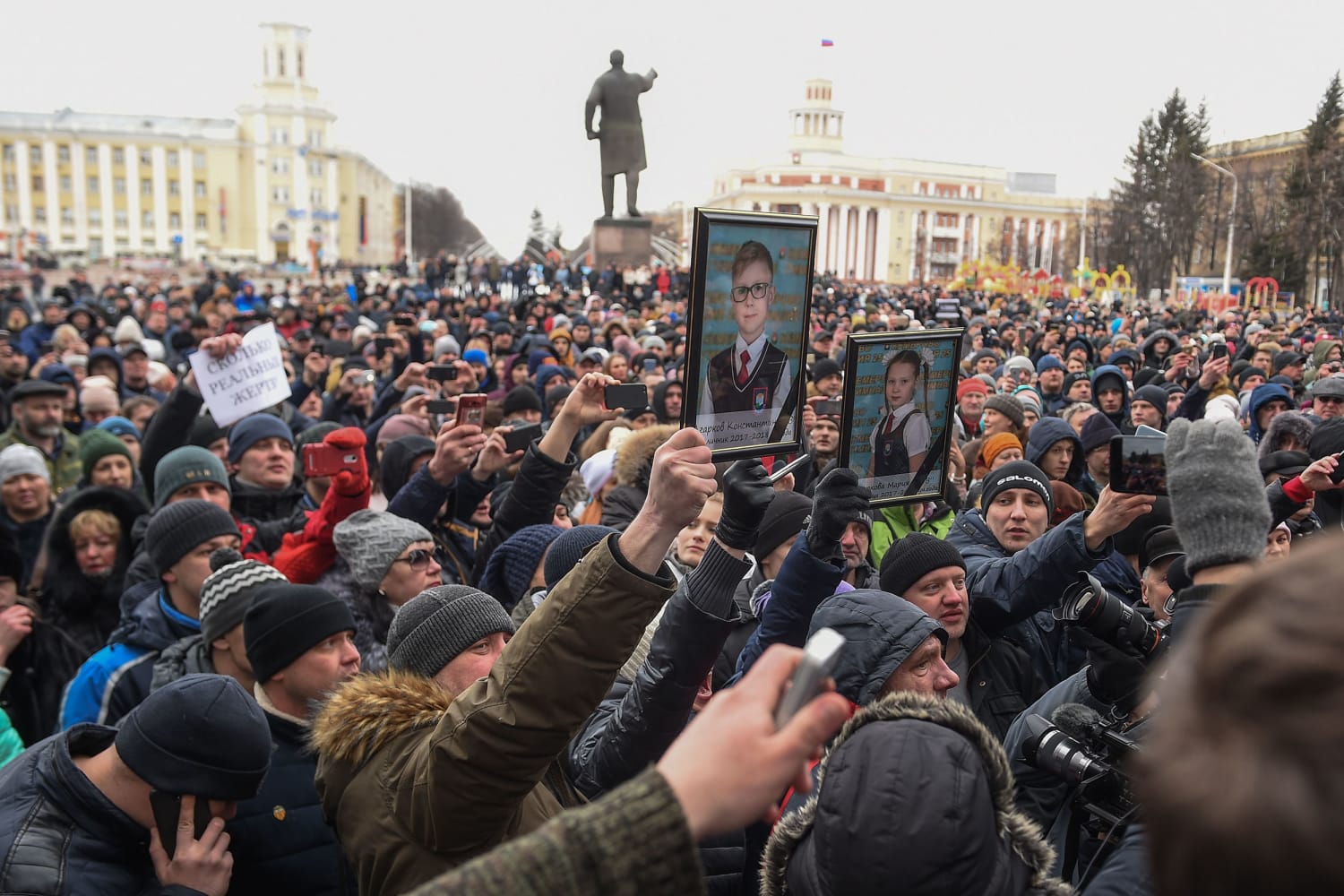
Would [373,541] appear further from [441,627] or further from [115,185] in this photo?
[115,185]

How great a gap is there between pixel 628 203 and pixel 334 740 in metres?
21.1

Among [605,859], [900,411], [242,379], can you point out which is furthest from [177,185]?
[605,859]

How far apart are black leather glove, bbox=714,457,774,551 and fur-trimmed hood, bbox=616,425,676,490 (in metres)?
2.73

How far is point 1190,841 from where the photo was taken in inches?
36.3

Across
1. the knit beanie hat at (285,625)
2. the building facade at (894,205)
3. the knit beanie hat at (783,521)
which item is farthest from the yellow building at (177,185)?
the knit beanie hat at (285,625)

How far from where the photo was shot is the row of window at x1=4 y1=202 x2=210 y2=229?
110 meters

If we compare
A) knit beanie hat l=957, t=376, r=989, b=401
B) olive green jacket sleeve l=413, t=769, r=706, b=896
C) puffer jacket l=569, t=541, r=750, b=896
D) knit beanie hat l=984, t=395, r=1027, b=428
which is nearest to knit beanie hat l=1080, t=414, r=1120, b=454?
knit beanie hat l=984, t=395, r=1027, b=428

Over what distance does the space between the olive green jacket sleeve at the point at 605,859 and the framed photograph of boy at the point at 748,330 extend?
4.90 ft

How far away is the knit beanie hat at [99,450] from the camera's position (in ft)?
19.1

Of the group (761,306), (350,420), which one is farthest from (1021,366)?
(761,306)

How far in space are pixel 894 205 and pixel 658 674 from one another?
116 metres

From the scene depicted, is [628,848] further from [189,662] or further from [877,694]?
[189,662]

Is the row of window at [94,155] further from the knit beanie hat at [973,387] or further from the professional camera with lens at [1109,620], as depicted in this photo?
the professional camera with lens at [1109,620]

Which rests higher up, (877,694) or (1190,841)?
(1190,841)
